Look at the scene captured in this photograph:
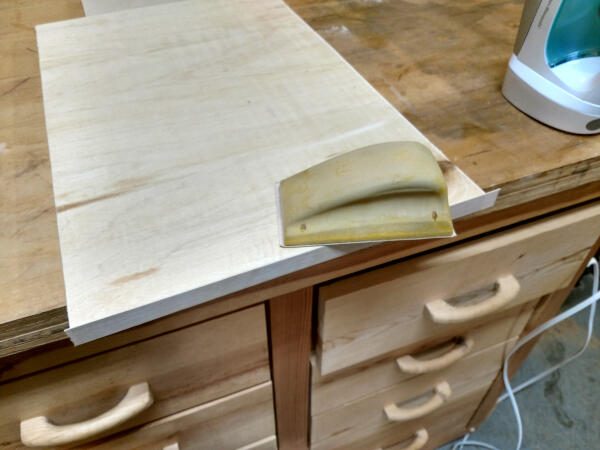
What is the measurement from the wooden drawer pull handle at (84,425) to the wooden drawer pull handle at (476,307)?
0.29 meters

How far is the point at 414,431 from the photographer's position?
807 mm

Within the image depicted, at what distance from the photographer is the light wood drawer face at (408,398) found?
634mm

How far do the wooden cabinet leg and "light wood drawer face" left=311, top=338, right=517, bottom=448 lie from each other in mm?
35

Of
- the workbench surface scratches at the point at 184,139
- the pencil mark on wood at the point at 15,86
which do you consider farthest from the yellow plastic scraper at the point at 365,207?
the pencil mark on wood at the point at 15,86

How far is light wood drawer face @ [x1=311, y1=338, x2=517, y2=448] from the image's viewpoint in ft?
2.08

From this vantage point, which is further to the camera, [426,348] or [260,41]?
[426,348]

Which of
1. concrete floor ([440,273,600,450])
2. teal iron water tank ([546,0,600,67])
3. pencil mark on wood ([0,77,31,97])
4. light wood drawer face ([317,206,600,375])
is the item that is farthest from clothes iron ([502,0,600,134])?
concrete floor ([440,273,600,450])

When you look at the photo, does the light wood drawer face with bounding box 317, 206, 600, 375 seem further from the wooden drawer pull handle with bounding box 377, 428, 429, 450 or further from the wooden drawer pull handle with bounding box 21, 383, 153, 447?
the wooden drawer pull handle with bounding box 377, 428, 429, 450

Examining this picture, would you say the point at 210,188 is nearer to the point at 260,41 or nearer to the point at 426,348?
the point at 260,41

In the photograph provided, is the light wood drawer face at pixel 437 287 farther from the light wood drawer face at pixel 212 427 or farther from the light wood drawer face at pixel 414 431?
the light wood drawer face at pixel 414 431

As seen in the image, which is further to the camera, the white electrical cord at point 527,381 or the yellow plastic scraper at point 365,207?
the white electrical cord at point 527,381

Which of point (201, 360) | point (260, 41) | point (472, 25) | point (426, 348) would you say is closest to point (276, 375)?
point (201, 360)

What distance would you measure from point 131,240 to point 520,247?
1.25 ft

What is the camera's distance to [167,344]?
14.9 inches
